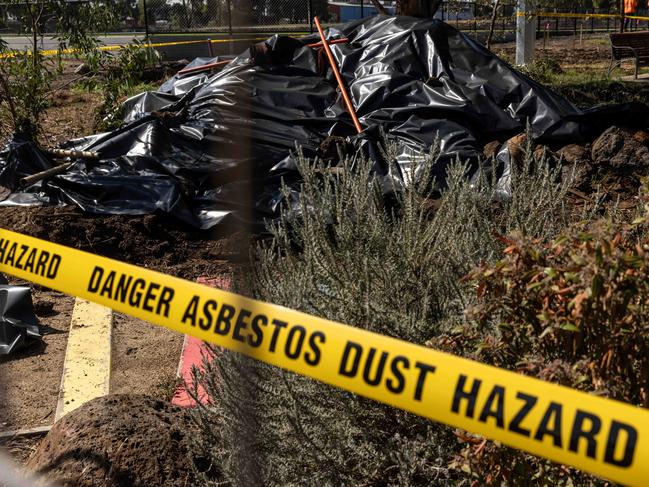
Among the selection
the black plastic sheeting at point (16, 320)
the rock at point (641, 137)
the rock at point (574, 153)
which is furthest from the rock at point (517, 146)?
the black plastic sheeting at point (16, 320)

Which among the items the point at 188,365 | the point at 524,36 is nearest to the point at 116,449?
the point at 188,365

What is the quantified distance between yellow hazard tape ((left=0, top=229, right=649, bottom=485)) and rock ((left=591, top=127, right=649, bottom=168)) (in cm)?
503

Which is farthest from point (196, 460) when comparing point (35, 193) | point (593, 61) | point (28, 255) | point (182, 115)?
point (593, 61)

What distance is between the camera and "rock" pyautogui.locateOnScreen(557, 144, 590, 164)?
21.6 ft

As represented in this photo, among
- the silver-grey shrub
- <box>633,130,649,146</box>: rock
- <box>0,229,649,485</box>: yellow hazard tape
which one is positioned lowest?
the silver-grey shrub

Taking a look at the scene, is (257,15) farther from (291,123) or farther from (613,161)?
(613,161)

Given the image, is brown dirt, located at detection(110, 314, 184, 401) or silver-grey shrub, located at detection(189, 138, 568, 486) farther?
brown dirt, located at detection(110, 314, 184, 401)

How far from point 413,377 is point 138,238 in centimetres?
478

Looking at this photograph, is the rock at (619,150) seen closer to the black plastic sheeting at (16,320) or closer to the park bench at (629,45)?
the black plastic sheeting at (16,320)

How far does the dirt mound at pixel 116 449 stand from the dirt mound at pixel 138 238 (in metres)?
2.78

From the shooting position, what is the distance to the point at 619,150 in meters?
6.61

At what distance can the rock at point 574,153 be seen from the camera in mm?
6594

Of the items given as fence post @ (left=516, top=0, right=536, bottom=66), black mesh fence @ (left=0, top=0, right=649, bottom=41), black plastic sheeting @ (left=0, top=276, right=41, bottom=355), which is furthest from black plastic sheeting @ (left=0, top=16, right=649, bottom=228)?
fence post @ (left=516, top=0, right=536, bottom=66)

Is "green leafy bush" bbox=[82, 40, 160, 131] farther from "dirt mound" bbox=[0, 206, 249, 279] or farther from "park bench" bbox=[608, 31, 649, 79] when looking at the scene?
"park bench" bbox=[608, 31, 649, 79]
